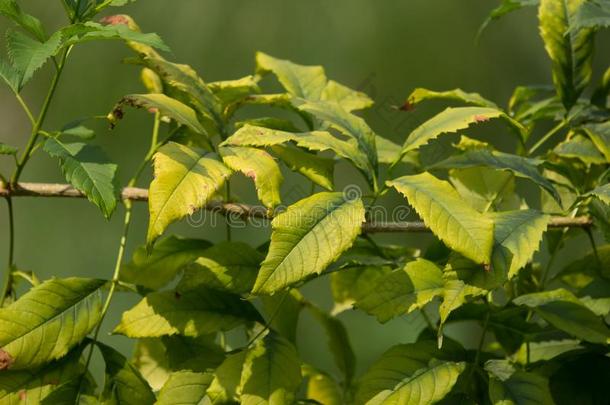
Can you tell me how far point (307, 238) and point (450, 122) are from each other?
0.22 meters

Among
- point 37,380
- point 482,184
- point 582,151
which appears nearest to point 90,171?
point 37,380

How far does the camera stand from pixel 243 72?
1.39 m

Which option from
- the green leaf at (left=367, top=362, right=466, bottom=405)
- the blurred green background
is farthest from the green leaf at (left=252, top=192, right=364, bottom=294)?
the blurred green background

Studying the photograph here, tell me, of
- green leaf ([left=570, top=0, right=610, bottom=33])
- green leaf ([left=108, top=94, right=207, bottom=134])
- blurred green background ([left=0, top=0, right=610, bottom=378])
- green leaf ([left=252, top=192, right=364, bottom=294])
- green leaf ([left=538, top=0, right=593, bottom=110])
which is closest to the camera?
green leaf ([left=252, top=192, right=364, bottom=294])

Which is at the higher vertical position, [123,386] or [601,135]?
[601,135]

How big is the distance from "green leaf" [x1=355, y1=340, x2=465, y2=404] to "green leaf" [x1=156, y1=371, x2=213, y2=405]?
145 mm

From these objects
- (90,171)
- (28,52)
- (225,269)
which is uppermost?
(28,52)

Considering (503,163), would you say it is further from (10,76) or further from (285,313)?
(10,76)

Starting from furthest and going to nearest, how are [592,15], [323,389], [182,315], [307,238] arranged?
[323,389] < [592,15] < [182,315] < [307,238]

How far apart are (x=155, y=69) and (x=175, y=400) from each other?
1.15 ft

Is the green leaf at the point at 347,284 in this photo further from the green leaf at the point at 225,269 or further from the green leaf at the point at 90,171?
the green leaf at the point at 90,171

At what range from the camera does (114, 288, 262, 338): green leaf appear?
0.83 meters

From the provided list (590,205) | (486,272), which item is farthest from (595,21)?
(486,272)

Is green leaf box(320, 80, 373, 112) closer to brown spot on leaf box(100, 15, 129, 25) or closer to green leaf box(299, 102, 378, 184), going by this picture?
green leaf box(299, 102, 378, 184)
